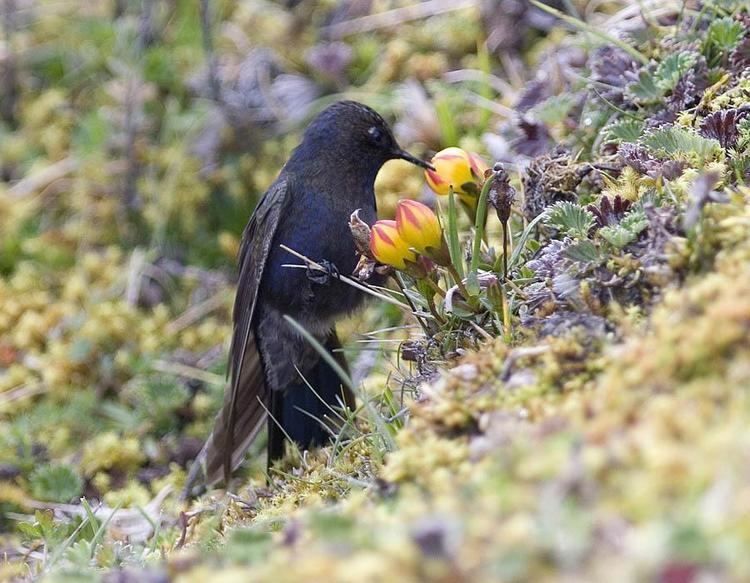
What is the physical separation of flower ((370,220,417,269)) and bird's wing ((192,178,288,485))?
1186 millimetres

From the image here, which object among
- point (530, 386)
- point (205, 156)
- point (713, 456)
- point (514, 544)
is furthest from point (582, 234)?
point (205, 156)

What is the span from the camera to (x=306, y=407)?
4.15 metres

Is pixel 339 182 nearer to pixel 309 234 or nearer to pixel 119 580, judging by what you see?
pixel 309 234

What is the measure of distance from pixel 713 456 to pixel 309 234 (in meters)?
2.70

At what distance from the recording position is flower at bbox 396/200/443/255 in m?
2.71

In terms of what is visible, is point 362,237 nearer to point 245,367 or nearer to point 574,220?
point 574,220

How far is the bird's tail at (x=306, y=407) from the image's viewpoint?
153 inches

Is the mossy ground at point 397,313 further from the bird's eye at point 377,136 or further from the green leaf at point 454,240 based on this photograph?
the bird's eye at point 377,136

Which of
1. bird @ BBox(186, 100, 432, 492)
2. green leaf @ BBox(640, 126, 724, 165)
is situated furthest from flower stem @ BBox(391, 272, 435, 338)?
bird @ BBox(186, 100, 432, 492)

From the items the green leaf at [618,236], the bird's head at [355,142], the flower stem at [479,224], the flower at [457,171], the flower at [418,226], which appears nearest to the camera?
the green leaf at [618,236]

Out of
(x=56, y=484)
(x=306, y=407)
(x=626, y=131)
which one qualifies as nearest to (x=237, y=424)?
(x=306, y=407)

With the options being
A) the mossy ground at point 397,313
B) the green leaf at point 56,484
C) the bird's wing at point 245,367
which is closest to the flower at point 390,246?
the mossy ground at point 397,313

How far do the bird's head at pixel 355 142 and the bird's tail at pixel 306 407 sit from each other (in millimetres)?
723

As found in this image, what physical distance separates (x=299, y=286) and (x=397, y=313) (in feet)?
1.82
